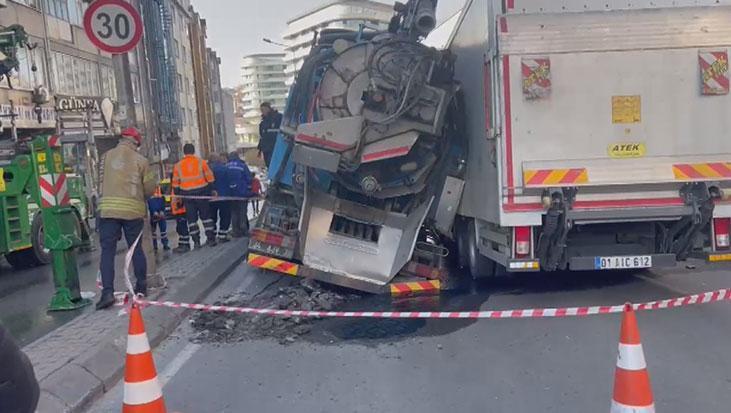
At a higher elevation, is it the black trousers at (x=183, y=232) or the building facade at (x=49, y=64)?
the building facade at (x=49, y=64)

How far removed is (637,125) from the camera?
22.1ft

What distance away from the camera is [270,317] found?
7.09 metres

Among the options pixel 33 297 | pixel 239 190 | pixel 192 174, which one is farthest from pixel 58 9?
pixel 33 297

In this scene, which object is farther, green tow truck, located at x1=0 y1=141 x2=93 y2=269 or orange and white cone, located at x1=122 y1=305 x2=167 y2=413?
green tow truck, located at x1=0 y1=141 x2=93 y2=269

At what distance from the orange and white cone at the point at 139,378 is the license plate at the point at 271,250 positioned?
4.44 m

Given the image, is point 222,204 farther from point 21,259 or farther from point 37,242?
point 21,259

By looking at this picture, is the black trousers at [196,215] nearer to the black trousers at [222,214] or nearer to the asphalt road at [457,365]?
the black trousers at [222,214]

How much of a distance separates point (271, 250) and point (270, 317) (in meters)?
1.68

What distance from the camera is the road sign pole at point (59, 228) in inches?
288

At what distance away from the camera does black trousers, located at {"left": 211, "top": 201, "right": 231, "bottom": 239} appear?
40.7 ft

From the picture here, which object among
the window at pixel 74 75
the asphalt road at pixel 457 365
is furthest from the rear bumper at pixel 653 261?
the window at pixel 74 75

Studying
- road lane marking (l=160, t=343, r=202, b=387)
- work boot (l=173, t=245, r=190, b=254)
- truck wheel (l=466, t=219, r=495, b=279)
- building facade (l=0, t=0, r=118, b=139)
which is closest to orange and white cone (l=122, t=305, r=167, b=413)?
road lane marking (l=160, t=343, r=202, b=387)

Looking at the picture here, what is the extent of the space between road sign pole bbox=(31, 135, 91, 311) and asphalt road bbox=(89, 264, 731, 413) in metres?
1.56

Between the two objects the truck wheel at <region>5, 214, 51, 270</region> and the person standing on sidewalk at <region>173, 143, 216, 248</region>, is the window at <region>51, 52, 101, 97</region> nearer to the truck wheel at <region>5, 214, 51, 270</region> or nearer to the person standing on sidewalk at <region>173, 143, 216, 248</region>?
the truck wheel at <region>5, 214, 51, 270</region>
